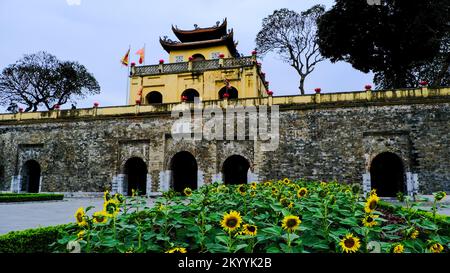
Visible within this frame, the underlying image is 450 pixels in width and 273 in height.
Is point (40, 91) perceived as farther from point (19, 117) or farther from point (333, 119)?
point (333, 119)

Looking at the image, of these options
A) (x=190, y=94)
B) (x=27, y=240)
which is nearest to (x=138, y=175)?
(x=190, y=94)

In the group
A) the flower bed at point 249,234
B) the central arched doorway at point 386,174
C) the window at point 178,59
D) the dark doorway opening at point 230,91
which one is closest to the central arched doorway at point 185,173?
the dark doorway opening at point 230,91

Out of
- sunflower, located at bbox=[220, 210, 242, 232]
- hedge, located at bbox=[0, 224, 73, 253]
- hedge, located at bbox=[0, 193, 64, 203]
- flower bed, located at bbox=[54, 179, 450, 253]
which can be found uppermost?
sunflower, located at bbox=[220, 210, 242, 232]

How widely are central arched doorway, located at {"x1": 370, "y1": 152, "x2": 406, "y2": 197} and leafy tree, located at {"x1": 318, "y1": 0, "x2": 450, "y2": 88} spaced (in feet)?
25.7

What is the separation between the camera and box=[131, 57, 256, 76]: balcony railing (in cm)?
2310

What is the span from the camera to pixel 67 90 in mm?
31953

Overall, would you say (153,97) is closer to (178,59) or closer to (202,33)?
(178,59)

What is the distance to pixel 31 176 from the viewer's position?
22484mm

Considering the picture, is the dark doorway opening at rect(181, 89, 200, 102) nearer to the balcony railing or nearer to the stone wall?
the balcony railing

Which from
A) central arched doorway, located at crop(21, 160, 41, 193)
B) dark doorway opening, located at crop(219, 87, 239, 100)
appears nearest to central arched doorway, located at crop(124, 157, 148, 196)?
central arched doorway, located at crop(21, 160, 41, 193)
